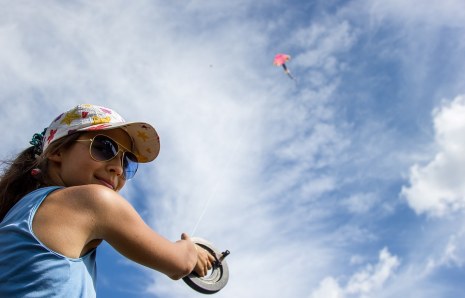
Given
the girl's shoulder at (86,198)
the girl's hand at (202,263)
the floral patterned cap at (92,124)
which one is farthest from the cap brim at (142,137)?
the girl's hand at (202,263)

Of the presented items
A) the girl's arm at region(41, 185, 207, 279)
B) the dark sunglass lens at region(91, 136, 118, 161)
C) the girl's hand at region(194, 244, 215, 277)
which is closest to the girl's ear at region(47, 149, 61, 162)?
the dark sunglass lens at region(91, 136, 118, 161)

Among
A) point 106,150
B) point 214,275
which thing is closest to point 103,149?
point 106,150

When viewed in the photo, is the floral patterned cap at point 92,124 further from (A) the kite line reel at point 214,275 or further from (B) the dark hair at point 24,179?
(A) the kite line reel at point 214,275

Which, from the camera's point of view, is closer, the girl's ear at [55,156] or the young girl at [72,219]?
the young girl at [72,219]

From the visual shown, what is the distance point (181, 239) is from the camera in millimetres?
3502

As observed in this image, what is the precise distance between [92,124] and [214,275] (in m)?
1.67

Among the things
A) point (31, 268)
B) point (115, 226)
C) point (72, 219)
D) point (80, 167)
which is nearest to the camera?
point (31, 268)

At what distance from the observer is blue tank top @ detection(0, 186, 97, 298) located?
2.58 meters

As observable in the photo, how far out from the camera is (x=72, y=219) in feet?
8.97

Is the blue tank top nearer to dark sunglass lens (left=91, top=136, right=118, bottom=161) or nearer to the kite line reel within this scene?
dark sunglass lens (left=91, top=136, right=118, bottom=161)

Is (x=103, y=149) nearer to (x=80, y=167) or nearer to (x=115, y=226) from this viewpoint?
(x=80, y=167)

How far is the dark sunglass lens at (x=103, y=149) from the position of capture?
3.57 metres

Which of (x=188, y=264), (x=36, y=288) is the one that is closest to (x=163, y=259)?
(x=188, y=264)

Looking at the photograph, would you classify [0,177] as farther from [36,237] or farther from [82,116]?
[36,237]
